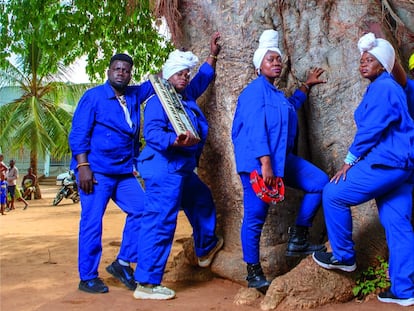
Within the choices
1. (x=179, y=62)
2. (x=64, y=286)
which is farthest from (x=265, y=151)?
(x=64, y=286)

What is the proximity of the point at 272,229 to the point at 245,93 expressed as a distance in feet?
4.65

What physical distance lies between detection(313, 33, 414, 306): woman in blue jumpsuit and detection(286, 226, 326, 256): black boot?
43cm

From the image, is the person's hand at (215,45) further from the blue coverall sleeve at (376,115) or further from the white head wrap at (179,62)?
the blue coverall sleeve at (376,115)

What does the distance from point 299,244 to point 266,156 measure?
3.10 feet

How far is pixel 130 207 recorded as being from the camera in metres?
5.35

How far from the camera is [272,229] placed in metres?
5.28

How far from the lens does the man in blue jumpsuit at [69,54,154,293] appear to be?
5215mm

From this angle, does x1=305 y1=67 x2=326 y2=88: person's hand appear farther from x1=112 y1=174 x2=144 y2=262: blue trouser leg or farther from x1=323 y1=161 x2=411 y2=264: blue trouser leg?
x1=112 y1=174 x2=144 y2=262: blue trouser leg

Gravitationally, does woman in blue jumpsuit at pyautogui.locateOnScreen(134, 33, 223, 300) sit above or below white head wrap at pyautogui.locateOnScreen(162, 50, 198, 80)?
below

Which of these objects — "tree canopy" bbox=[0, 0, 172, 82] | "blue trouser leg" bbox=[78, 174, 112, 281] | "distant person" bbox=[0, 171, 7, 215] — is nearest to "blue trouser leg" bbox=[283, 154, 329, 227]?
"blue trouser leg" bbox=[78, 174, 112, 281]

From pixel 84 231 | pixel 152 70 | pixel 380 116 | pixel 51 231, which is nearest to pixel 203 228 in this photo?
pixel 84 231

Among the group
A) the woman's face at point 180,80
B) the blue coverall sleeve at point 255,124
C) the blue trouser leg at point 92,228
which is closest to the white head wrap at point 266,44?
the blue coverall sleeve at point 255,124

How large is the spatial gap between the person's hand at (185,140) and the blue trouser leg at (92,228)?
99 cm

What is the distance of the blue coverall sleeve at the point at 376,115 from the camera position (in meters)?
4.16
